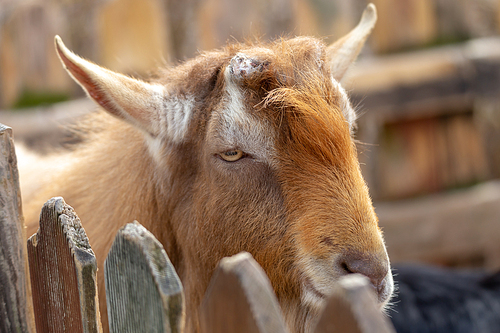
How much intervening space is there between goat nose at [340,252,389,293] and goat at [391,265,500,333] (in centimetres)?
182

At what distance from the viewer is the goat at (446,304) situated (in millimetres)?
3814

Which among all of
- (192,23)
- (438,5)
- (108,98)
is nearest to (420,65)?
(438,5)

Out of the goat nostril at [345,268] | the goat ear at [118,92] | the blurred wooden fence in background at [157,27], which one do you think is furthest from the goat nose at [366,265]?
the blurred wooden fence in background at [157,27]

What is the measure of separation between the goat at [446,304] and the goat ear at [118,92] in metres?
2.36

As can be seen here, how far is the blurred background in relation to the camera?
18.6 feet

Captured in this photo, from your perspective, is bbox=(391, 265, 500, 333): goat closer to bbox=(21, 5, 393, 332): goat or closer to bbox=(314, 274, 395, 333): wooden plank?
bbox=(21, 5, 393, 332): goat

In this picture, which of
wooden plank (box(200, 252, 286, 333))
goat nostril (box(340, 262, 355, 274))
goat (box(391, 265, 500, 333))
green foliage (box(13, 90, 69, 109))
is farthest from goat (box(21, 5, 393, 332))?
green foliage (box(13, 90, 69, 109))

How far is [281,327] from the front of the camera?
130 cm

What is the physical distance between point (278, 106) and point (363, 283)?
136 centimetres

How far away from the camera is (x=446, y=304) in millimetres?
3902

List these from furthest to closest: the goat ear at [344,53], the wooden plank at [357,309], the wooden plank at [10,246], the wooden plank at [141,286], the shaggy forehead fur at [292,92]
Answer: the goat ear at [344,53] → the shaggy forehead fur at [292,92] → the wooden plank at [10,246] → the wooden plank at [141,286] → the wooden plank at [357,309]

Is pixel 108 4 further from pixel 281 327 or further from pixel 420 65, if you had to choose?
pixel 281 327

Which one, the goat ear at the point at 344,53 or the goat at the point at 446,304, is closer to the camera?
the goat ear at the point at 344,53

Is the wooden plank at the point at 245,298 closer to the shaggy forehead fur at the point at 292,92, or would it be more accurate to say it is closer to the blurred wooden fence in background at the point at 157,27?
the shaggy forehead fur at the point at 292,92
